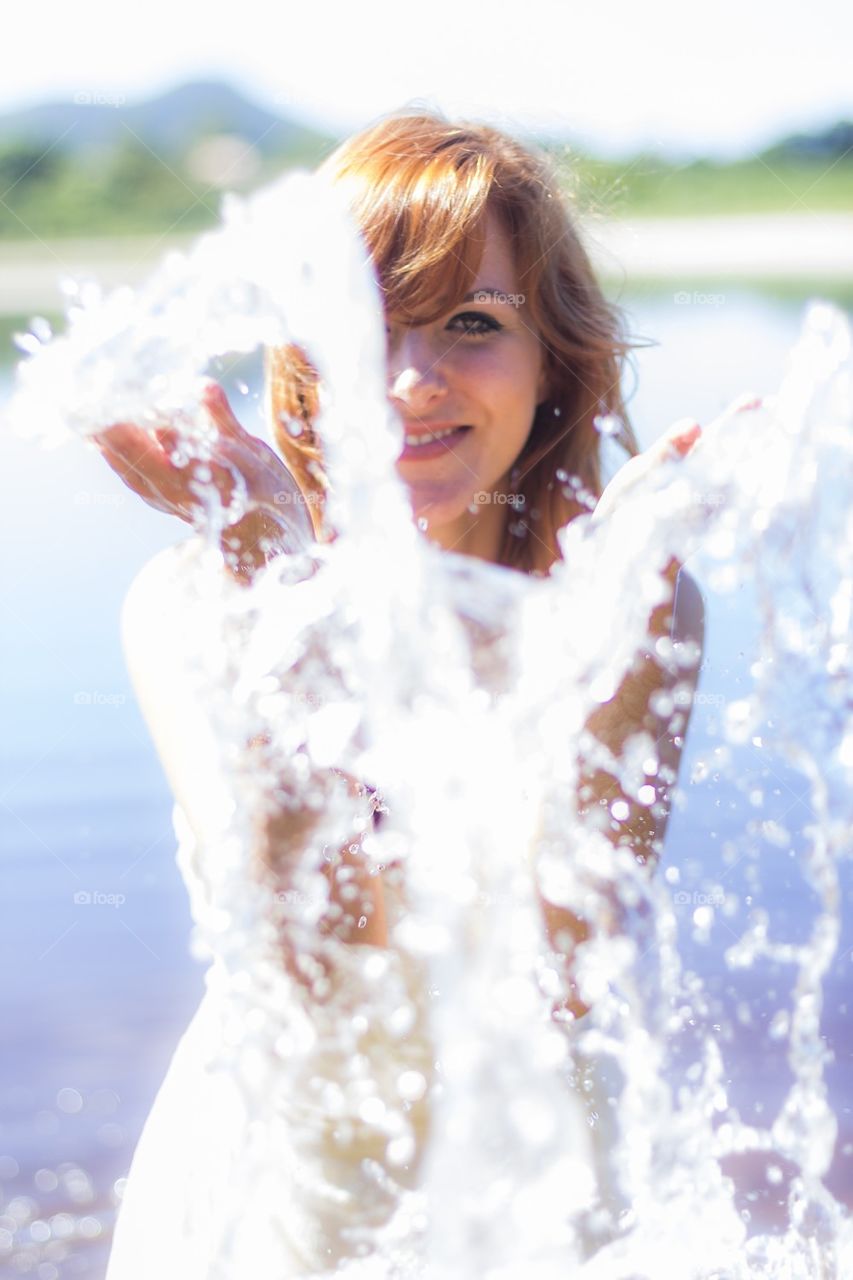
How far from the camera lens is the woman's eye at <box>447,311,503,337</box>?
103 inches

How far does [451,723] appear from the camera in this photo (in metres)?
1.89

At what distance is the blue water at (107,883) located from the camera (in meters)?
3.39

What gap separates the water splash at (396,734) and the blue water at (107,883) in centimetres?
17

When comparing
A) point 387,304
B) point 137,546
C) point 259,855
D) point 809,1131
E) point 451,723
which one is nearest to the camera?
point 451,723

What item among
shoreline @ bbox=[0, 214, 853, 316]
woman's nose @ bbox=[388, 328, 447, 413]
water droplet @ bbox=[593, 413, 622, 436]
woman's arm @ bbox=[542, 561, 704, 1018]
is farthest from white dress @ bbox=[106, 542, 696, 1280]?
shoreline @ bbox=[0, 214, 853, 316]

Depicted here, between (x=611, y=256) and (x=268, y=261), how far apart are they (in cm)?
108

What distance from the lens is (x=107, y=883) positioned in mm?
4566

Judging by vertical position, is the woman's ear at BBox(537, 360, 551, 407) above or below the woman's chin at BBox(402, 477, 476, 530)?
above

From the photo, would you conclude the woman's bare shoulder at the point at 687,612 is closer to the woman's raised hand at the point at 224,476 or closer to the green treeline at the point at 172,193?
the woman's raised hand at the point at 224,476

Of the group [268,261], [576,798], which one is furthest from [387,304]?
[576,798]

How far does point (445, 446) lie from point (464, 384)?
0.10m

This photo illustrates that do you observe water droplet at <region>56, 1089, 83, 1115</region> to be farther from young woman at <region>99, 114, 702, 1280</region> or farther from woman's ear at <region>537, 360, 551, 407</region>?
woman's ear at <region>537, 360, 551, 407</region>

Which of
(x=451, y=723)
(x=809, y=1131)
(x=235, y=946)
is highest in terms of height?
(x=451, y=723)

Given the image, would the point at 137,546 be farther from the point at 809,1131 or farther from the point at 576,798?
the point at 576,798
